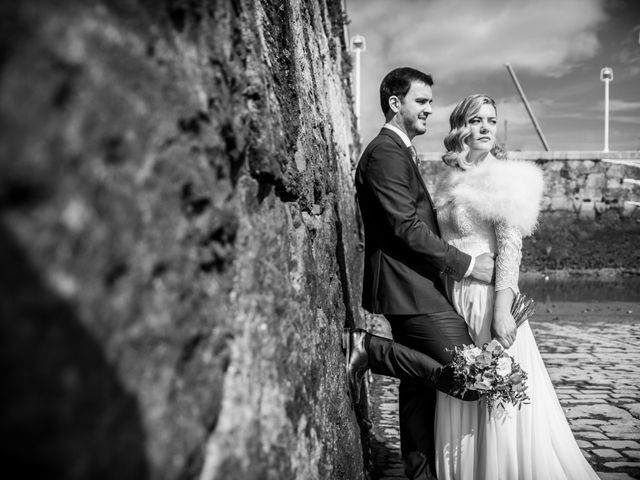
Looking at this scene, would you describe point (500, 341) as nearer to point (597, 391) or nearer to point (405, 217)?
point (405, 217)

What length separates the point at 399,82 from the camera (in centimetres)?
339

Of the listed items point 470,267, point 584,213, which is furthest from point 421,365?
point 584,213

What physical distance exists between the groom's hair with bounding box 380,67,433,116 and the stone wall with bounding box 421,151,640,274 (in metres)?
14.8

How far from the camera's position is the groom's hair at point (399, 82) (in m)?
3.37

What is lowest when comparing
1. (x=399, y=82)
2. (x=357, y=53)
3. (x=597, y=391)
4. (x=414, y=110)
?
(x=597, y=391)

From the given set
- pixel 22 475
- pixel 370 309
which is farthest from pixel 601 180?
pixel 22 475

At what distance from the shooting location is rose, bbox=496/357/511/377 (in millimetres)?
2672

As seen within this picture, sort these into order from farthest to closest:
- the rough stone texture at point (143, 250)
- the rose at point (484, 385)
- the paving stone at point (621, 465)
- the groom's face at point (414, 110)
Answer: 1. the paving stone at point (621, 465)
2. the groom's face at point (414, 110)
3. the rose at point (484, 385)
4. the rough stone texture at point (143, 250)

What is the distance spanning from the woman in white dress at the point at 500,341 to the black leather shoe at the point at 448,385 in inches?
4.9

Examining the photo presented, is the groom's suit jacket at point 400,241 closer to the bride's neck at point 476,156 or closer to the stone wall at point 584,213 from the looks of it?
the bride's neck at point 476,156

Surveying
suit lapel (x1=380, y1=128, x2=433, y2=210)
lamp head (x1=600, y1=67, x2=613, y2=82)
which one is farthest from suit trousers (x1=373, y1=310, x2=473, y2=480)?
lamp head (x1=600, y1=67, x2=613, y2=82)

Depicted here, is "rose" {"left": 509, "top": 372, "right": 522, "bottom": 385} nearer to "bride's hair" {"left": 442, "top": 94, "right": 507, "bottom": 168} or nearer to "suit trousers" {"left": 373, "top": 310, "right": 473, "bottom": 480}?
"suit trousers" {"left": 373, "top": 310, "right": 473, "bottom": 480}

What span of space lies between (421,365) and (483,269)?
59 centimetres

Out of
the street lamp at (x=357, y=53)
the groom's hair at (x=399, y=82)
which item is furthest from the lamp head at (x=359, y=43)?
the groom's hair at (x=399, y=82)
